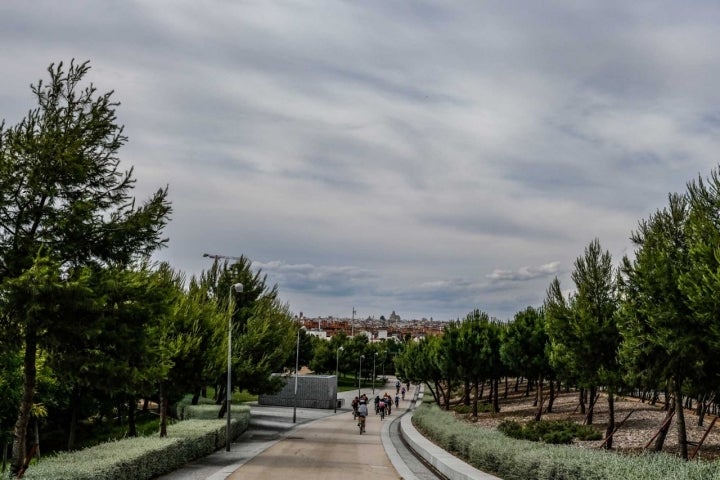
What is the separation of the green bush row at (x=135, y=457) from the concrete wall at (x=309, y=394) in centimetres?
4034

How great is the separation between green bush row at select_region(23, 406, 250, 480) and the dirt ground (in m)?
14.5

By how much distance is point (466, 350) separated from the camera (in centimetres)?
4744

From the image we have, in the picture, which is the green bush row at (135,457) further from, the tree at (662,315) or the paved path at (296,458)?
the tree at (662,315)

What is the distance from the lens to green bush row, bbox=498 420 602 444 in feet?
79.4

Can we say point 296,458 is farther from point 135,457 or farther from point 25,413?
point 25,413

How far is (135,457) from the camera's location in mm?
15203

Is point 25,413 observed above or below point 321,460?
above

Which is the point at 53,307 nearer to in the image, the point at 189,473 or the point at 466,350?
the point at 189,473

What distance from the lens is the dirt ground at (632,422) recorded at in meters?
23.9

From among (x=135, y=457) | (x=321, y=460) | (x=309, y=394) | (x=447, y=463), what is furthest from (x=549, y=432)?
(x=309, y=394)

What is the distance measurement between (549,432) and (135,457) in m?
16.1

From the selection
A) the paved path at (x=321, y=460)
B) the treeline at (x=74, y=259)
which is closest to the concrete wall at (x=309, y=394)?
the paved path at (x=321, y=460)

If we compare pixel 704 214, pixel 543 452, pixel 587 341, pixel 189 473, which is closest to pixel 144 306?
pixel 189 473

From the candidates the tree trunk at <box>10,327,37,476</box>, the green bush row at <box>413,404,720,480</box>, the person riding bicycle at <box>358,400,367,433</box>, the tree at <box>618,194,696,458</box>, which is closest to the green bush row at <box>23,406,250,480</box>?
the tree trunk at <box>10,327,37,476</box>
